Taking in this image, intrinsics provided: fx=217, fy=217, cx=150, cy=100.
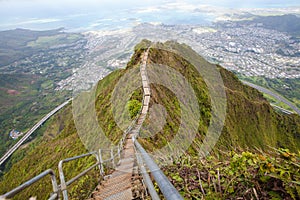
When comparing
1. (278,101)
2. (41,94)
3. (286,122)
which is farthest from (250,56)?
(41,94)

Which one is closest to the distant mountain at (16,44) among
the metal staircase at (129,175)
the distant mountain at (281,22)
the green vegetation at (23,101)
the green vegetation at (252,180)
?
the green vegetation at (23,101)

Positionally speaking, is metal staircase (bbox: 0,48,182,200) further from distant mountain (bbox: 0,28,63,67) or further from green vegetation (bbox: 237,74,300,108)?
distant mountain (bbox: 0,28,63,67)

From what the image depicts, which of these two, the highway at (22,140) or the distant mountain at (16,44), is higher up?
the distant mountain at (16,44)

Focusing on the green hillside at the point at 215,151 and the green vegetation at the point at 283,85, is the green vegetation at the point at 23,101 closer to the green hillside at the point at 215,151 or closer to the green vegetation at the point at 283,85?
the green hillside at the point at 215,151

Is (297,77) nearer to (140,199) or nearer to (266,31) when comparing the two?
(266,31)

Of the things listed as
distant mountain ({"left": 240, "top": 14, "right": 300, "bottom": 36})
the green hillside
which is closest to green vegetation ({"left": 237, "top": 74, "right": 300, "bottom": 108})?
the green hillside

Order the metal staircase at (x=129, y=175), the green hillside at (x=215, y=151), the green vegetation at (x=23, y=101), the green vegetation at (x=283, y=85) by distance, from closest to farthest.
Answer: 1. the metal staircase at (x=129, y=175)
2. the green hillside at (x=215, y=151)
3. the green vegetation at (x=23, y=101)
4. the green vegetation at (x=283, y=85)
